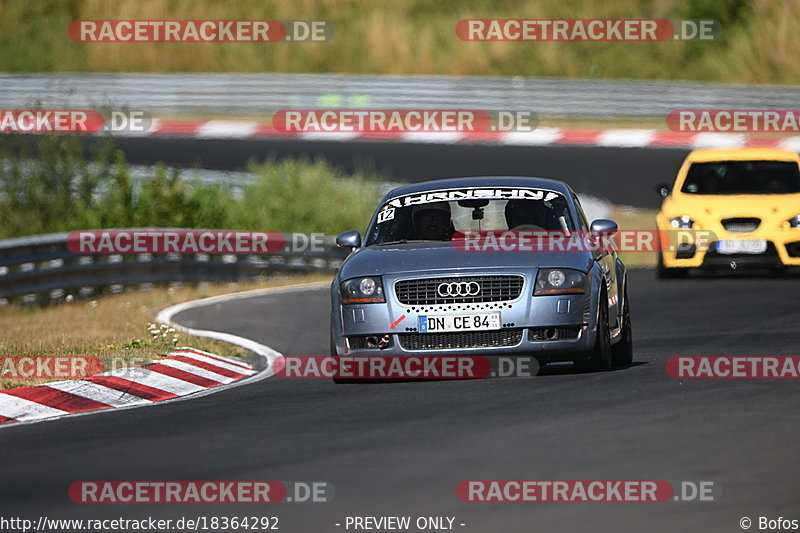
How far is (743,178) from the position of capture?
66.8ft

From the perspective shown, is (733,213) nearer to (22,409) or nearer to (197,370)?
(197,370)

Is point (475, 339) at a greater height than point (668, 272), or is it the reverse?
point (475, 339)

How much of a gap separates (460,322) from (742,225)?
893cm

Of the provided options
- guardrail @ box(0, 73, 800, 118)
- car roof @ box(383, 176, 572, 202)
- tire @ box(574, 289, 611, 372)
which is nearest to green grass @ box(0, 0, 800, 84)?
guardrail @ box(0, 73, 800, 118)

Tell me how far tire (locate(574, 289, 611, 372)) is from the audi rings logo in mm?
870

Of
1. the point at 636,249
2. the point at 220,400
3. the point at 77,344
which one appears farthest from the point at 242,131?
the point at 220,400

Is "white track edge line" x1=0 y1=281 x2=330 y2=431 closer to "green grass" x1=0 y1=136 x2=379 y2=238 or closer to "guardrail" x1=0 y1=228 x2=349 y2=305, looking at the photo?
"guardrail" x1=0 y1=228 x2=349 y2=305

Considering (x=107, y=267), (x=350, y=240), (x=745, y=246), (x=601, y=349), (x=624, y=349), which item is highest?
(x=350, y=240)

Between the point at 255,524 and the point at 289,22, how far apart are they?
4002cm

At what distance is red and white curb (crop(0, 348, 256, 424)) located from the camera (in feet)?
35.7

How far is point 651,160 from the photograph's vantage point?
1260 inches

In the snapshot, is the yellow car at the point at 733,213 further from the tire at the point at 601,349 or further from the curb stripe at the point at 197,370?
the curb stripe at the point at 197,370

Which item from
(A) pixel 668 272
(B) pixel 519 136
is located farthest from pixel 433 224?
(B) pixel 519 136

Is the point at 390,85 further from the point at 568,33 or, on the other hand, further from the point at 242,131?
the point at 568,33
